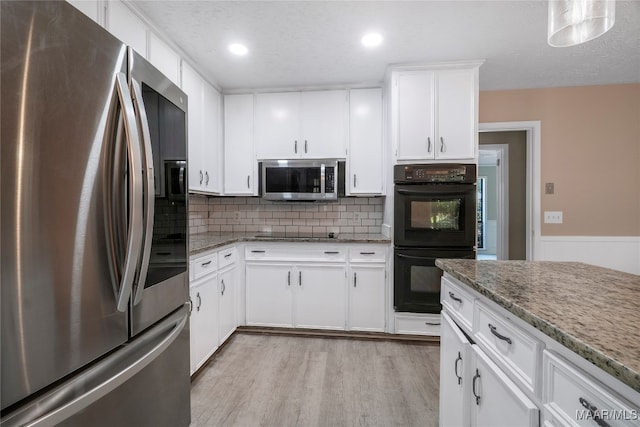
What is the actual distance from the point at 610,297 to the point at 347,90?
2735mm

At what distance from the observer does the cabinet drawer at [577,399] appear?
1.71 ft

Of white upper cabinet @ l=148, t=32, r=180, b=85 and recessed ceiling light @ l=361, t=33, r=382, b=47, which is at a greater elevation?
recessed ceiling light @ l=361, t=33, r=382, b=47

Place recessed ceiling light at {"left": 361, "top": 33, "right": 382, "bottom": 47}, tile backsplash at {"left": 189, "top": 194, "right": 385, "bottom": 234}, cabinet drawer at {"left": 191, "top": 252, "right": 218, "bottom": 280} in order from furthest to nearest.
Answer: tile backsplash at {"left": 189, "top": 194, "right": 385, "bottom": 234}, recessed ceiling light at {"left": 361, "top": 33, "right": 382, "bottom": 47}, cabinet drawer at {"left": 191, "top": 252, "right": 218, "bottom": 280}

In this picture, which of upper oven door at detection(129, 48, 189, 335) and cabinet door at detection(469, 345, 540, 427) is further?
upper oven door at detection(129, 48, 189, 335)

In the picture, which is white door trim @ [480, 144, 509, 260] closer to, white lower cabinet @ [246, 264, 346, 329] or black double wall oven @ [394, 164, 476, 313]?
black double wall oven @ [394, 164, 476, 313]

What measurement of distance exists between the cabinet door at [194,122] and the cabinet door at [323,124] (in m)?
0.98

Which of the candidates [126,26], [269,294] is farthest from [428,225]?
[126,26]

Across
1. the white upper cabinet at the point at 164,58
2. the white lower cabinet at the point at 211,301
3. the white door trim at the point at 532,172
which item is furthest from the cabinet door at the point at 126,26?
the white door trim at the point at 532,172

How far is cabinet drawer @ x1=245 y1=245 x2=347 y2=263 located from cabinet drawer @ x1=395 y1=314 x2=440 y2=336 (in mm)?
768

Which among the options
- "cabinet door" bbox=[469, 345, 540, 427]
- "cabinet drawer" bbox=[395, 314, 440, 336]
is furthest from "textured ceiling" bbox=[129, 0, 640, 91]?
"cabinet drawer" bbox=[395, 314, 440, 336]

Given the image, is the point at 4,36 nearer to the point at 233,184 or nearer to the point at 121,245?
the point at 121,245

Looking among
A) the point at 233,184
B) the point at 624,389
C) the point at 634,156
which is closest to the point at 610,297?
the point at 624,389

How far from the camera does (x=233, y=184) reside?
3273 mm

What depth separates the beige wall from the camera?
3115 millimetres
